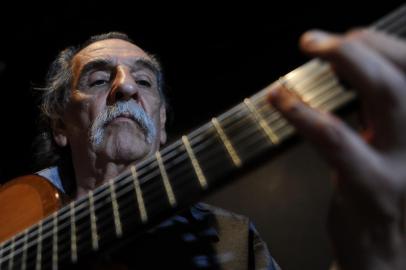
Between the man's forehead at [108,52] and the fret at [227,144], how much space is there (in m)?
0.88

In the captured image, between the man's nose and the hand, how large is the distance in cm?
80

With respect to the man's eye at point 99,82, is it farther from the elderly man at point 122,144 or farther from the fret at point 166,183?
the fret at point 166,183

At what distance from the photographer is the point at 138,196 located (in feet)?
2.12

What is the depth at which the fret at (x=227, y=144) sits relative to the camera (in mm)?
548

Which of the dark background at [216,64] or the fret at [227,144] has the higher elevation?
the dark background at [216,64]

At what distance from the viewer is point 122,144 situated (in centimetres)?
118

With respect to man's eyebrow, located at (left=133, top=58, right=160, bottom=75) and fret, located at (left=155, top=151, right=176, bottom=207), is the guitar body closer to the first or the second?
fret, located at (left=155, top=151, right=176, bottom=207)

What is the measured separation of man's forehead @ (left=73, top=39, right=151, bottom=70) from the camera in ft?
4.71

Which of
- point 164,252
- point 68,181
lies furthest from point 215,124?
point 68,181

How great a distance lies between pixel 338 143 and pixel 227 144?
17 centimetres

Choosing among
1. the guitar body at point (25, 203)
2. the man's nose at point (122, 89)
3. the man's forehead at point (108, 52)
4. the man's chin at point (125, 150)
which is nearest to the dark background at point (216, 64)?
the man's forehead at point (108, 52)

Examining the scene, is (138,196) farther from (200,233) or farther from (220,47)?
(220,47)

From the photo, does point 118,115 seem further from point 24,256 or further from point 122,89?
point 24,256

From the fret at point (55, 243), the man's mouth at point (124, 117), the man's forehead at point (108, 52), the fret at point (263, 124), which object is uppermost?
the man's forehead at point (108, 52)
